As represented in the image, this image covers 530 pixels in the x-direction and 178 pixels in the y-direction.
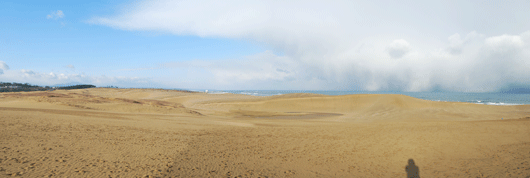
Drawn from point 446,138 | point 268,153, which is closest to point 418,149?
point 446,138

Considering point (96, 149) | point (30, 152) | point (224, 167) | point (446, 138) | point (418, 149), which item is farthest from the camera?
point (446, 138)

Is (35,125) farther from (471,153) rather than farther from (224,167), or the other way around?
(471,153)

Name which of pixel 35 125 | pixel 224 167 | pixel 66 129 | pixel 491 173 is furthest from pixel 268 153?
pixel 35 125

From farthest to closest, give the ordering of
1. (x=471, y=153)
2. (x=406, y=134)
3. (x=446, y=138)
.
→ (x=406, y=134) → (x=446, y=138) → (x=471, y=153)

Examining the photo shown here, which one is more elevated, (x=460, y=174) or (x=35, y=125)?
(x=35, y=125)

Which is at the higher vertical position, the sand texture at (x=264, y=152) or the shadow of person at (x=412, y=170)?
the sand texture at (x=264, y=152)

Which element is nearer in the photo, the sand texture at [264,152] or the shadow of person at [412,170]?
the sand texture at [264,152]

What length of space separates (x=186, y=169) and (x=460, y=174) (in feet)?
24.7

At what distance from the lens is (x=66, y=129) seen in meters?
9.80

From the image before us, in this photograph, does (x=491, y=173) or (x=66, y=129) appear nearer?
(x=491, y=173)

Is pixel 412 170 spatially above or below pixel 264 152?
below

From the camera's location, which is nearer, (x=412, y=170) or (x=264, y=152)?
(x=412, y=170)

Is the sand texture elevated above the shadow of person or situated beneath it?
elevated above

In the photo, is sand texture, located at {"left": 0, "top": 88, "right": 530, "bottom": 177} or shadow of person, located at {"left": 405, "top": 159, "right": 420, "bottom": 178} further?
shadow of person, located at {"left": 405, "top": 159, "right": 420, "bottom": 178}
